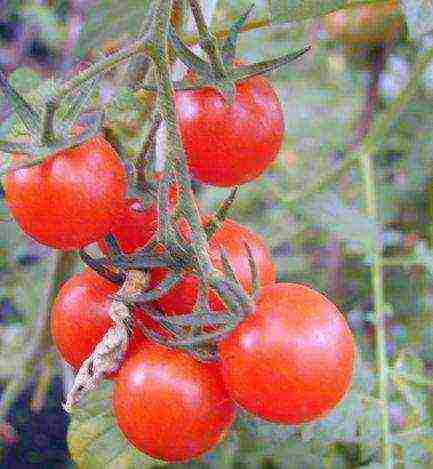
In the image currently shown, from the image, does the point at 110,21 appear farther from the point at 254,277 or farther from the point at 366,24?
the point at 366,24

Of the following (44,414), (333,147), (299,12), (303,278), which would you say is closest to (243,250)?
(299,12)

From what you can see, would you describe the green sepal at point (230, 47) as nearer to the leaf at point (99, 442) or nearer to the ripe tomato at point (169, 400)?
the ripe tomato at point (169, 400)

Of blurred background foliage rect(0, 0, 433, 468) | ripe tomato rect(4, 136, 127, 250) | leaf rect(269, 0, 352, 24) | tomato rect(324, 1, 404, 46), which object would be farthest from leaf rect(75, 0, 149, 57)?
tomato rect(324, 1, 404, 46)

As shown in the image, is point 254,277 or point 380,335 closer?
point 254,277

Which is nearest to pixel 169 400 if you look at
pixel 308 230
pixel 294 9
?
pixel 294 9

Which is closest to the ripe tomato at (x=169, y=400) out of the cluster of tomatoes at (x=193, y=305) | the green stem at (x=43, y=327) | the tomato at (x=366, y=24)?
the cluster of tomatoes at (x=193, y=305)

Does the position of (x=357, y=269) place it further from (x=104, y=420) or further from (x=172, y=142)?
(x=172, y=142)

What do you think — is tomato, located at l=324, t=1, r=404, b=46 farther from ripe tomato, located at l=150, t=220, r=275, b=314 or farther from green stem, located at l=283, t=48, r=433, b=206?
ripe tomato, located at l=150, t=220, r=275, b=314
